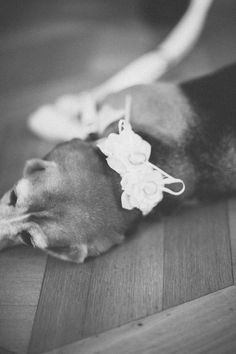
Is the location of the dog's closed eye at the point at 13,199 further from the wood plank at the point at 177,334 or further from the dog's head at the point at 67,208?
the wood plank at the point at 177,334

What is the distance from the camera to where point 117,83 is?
260cm

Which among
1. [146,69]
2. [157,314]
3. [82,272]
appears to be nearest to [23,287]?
[82,272]

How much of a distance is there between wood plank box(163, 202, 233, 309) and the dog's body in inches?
5.9

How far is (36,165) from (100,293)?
0.66 metres

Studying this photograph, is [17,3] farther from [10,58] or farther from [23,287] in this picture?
[23,287]

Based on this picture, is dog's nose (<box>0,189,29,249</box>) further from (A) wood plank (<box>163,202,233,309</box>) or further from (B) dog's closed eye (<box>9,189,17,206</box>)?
(A) wood plank (<box>163,202,233,309</box>)

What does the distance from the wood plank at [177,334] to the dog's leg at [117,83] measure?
1003mm

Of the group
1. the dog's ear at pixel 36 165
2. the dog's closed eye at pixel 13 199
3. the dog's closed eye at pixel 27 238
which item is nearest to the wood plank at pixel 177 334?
the dog's closed eye at pixel 27 238

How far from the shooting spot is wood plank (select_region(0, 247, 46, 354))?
1.74m

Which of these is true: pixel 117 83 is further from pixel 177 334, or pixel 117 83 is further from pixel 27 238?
pixel 177 334

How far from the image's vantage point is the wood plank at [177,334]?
165 centimetres

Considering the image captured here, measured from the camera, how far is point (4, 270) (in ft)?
6.38

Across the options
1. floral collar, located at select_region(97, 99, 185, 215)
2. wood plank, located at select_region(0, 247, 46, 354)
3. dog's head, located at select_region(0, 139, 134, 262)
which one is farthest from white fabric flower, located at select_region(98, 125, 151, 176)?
wood plank, located at select_region(0, 247, 46, 354)

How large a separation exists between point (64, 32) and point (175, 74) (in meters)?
0.87
